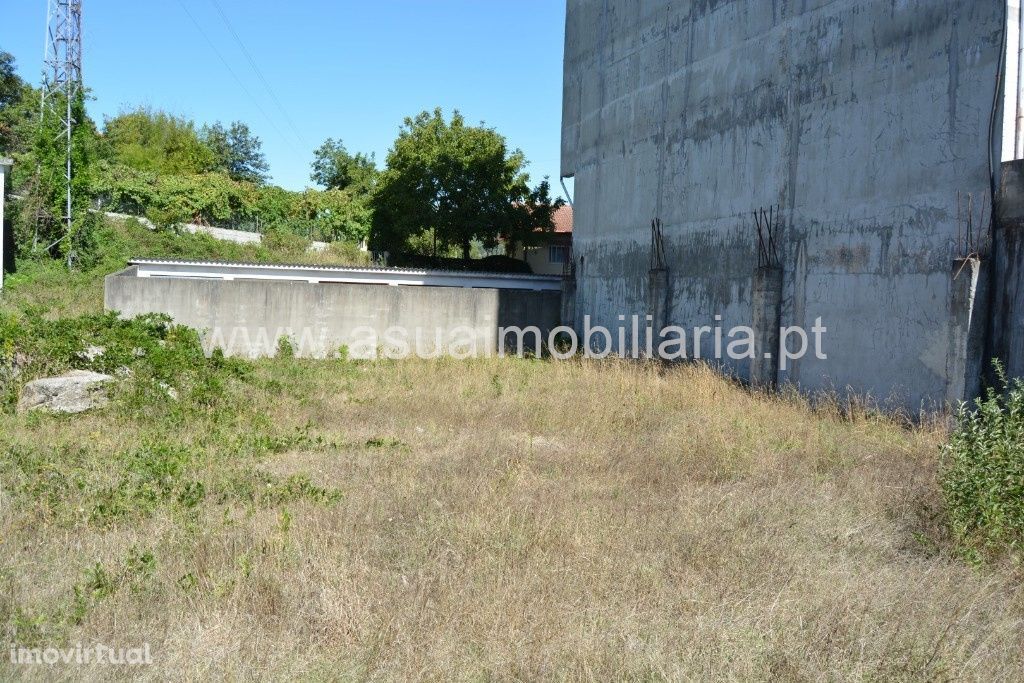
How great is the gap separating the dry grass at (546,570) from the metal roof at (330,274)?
39.0 feet

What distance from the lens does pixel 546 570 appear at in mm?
4688

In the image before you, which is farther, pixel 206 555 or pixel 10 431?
pixel 10 431

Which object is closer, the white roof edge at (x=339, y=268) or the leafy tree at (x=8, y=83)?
the white roof edge at (x=339, y=268)

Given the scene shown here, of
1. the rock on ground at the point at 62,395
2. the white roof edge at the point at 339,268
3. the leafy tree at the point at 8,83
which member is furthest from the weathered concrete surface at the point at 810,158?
the leafy tree at the point at 8,83

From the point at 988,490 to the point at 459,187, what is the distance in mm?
25217

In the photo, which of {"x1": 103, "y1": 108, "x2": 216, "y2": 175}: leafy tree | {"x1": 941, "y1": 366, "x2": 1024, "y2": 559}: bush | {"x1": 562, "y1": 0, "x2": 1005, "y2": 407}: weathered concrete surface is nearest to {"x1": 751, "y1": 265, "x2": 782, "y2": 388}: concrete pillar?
{"x1": 562, "y1": 0, "x2": 1005, "y2": 407}: weathered concrete surface

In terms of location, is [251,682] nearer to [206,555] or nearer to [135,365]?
[206,555]

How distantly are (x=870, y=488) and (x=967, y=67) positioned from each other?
246 inches

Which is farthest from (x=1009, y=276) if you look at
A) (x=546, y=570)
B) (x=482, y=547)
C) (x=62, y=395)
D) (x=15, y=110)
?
(x=15, y=110)

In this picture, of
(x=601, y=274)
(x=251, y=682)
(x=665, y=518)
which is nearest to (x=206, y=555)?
(x=251, y=682)

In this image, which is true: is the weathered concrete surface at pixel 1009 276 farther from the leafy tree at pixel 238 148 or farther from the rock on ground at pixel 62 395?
the leafy tree at pixel 238 148

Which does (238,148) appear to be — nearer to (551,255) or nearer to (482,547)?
(551,255)

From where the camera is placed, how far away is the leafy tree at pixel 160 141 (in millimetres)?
36500

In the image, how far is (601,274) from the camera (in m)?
18.5
